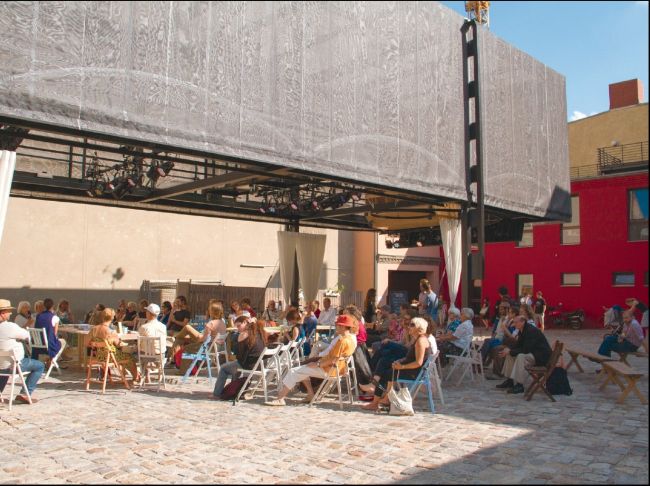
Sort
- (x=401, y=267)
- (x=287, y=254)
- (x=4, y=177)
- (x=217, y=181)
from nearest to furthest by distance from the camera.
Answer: (x=4, y=177) < (x=217, y=181) < (x=287, y=254) < (x=401, y=267)

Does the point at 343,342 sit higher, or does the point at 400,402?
the point at 343,342

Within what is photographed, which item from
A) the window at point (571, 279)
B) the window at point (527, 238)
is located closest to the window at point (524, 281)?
the window at point (527, 238)

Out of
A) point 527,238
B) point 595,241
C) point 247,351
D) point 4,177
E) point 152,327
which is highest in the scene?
point 527,238

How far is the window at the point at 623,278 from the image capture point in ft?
75.6

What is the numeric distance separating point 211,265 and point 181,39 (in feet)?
49.5

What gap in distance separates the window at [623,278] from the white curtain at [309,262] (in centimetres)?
1472

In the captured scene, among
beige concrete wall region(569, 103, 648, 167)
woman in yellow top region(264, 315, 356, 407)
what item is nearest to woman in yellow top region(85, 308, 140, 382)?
woman in yellow top region(264, 315, 356, 407)

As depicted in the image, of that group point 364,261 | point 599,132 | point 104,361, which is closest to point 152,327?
point 104,361

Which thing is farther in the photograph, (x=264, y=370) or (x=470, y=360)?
(x=470, y=360)

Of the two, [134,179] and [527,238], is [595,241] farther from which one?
[134,179]

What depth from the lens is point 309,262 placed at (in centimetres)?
1454

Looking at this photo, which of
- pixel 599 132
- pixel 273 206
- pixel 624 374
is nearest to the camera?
pixel 624 374

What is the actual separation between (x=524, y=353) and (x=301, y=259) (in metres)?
→ 7.09

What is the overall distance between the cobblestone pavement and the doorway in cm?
2045
